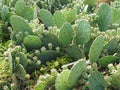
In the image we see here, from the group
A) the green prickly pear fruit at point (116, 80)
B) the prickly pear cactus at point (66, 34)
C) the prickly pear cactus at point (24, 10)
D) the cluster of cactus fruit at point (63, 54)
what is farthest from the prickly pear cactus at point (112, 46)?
the prickly pear cactus at point (24, 10)

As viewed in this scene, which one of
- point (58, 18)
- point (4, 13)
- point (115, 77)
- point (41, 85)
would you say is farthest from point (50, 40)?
point (4, 13)

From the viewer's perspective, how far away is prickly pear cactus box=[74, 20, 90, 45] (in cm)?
213

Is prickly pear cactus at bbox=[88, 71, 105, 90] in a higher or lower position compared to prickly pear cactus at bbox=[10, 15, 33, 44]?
lower

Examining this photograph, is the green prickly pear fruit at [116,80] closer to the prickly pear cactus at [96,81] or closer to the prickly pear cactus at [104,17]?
the prickly pear cactus at [96,81]

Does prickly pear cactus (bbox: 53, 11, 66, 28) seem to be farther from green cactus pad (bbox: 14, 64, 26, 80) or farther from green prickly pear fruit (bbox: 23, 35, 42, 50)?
green cactus pad (bbox: 14, 64, 26, 80)

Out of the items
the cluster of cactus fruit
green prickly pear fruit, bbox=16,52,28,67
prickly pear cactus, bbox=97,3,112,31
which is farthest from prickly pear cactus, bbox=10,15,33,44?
prickly pear cactus, bbox=97,3,112,31

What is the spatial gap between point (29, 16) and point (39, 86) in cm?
101

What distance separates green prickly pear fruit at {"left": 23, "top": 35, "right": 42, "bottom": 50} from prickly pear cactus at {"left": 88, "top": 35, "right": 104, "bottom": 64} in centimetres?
39

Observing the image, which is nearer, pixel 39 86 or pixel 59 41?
pixel 39 86

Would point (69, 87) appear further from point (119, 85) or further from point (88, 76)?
point (119, 85)

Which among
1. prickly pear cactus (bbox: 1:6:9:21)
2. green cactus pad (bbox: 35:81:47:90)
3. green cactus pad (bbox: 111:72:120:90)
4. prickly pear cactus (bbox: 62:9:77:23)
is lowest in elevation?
green cactus pad (bbox: 111:72:120:90)

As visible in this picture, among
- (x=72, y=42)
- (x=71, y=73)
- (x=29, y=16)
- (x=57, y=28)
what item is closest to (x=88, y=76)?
(x=71, y=73)

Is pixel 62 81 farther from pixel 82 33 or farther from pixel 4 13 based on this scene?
pixel 4 13

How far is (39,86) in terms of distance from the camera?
1.86m
